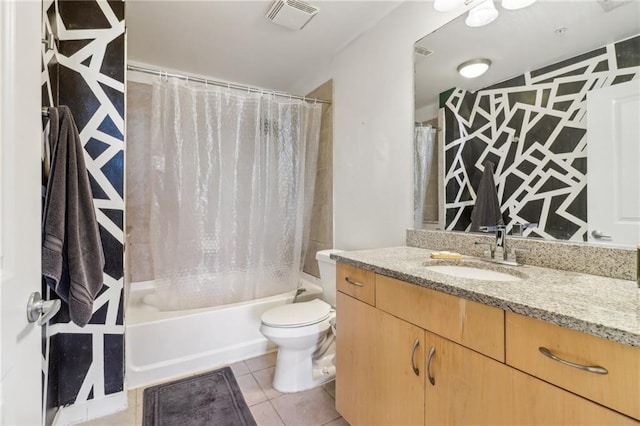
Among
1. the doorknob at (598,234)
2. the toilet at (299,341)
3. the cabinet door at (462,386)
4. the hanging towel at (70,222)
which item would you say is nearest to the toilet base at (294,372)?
the toilet at (299,341)

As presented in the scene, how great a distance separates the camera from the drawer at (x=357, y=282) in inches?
47.2

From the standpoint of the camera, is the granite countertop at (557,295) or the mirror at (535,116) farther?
the mirror at (535,116)

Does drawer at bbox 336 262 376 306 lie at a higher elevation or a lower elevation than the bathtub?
higher

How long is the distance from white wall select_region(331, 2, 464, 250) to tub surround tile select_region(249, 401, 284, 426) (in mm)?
1143

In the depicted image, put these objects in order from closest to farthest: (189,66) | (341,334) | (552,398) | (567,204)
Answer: (552,398)
(567,204)
(341,334)
(189,66)

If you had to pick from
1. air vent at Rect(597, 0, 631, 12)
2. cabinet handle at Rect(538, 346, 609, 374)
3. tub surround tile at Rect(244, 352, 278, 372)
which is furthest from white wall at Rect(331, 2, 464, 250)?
cabinet handle at Rect(538, 346, 609, 374)

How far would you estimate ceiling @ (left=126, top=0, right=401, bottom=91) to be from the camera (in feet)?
5.90

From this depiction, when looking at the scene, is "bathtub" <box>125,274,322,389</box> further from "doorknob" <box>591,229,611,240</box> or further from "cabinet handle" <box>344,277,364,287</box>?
"doorknob" <box>591,229,611,240</box>

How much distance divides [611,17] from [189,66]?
271cm

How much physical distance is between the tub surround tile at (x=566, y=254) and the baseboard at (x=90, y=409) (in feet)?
6.31

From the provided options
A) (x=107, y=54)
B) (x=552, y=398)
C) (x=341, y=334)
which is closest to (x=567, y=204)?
(x=552, y=398)

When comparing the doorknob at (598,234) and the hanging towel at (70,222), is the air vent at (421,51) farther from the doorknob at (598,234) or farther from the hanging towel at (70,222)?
the hanging towel at (70,222)

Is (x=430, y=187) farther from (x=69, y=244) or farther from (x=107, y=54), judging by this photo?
(x=107, y=54)

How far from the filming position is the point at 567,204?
3.63ft
